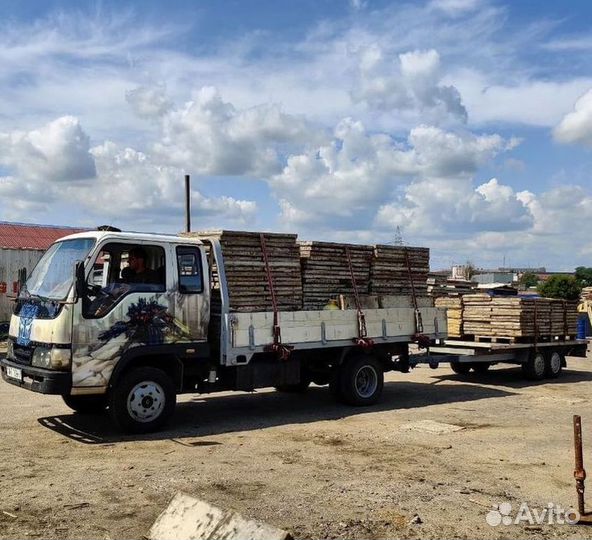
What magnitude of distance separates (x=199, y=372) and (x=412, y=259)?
15.8 feet

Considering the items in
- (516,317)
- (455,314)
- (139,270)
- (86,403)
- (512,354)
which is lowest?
(86,403)

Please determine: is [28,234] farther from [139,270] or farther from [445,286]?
[139,270]

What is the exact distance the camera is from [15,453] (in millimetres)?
8102

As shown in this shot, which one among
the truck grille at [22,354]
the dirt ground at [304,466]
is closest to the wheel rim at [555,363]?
the dirt ground at [304,466]

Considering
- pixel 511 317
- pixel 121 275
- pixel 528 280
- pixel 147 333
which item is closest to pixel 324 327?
pixel 147 333

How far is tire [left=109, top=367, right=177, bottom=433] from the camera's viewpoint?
8766mm

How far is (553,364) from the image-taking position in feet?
51.5

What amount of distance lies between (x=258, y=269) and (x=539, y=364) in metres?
8.20

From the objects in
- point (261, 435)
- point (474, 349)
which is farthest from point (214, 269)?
point (474, 349)

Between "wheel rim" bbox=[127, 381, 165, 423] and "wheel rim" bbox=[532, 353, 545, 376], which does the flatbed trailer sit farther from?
"wheel rim" bbox=[127, 381, 165, 423]

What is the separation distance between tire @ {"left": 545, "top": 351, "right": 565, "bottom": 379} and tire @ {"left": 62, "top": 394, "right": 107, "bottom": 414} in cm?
1017

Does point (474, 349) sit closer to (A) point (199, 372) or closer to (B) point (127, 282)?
(A) point (199, 372)

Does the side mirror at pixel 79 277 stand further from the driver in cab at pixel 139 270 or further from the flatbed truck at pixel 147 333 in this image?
the driver in cab at pixel 139 270

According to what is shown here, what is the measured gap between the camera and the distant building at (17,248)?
25156mm
